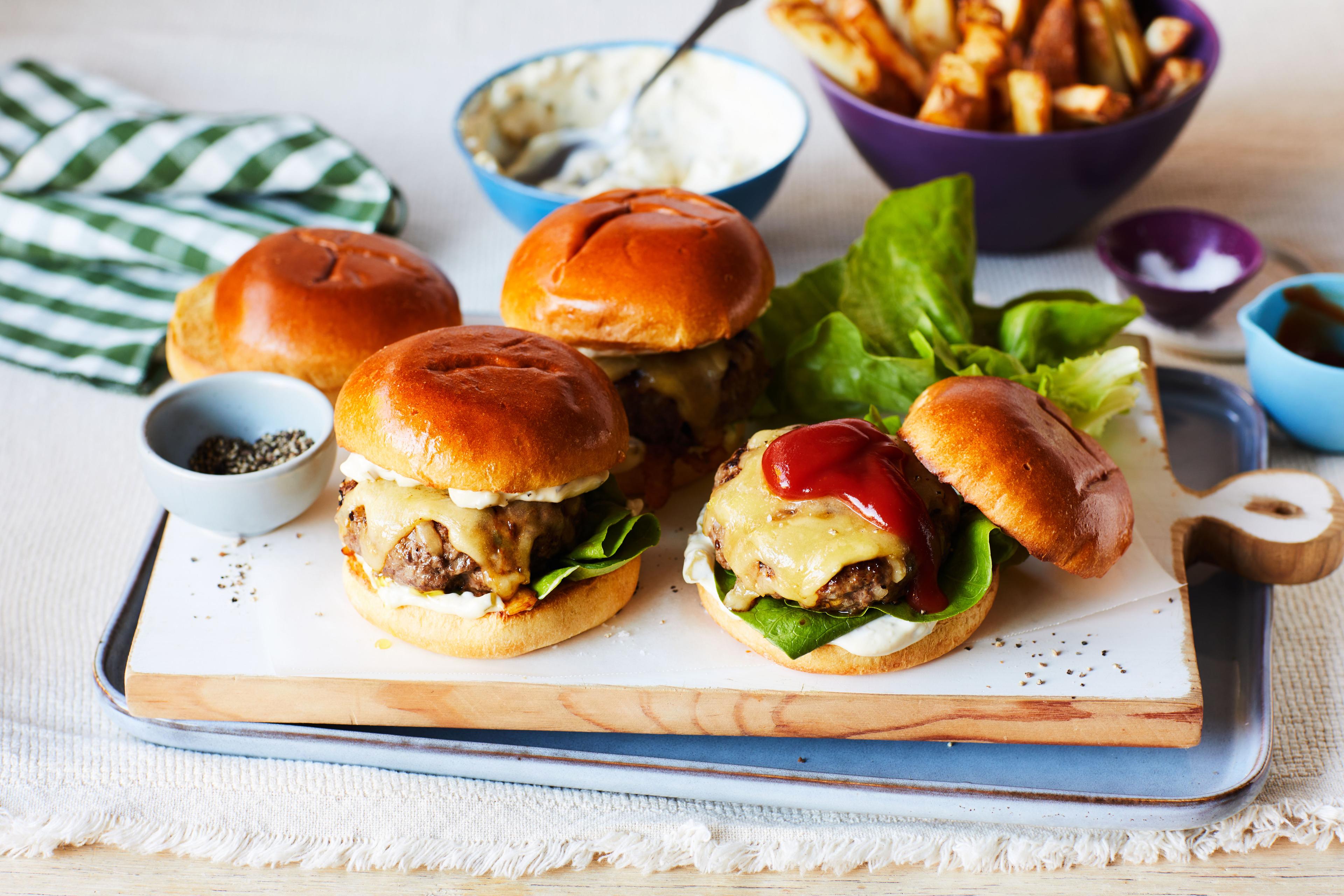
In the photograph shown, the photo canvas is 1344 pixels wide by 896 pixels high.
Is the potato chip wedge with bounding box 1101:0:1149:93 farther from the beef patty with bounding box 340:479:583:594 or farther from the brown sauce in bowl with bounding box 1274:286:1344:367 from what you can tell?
the beef patty with bounding box 340:479:583:594

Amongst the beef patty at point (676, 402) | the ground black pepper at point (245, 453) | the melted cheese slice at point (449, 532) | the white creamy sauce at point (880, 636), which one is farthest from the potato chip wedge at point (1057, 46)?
the ground black pepper at point (245, 453)

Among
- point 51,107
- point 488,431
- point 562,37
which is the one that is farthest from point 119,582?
point 562,37

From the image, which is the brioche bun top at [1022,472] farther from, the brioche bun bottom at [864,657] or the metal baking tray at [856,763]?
the metal baking tray at [856,763]

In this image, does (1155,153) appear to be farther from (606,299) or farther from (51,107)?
(51,107)

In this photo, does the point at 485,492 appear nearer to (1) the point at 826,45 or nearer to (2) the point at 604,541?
(2) the point at 604,541

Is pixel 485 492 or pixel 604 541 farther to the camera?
pixel 604 541

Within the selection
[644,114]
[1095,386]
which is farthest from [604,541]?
[644,114]
